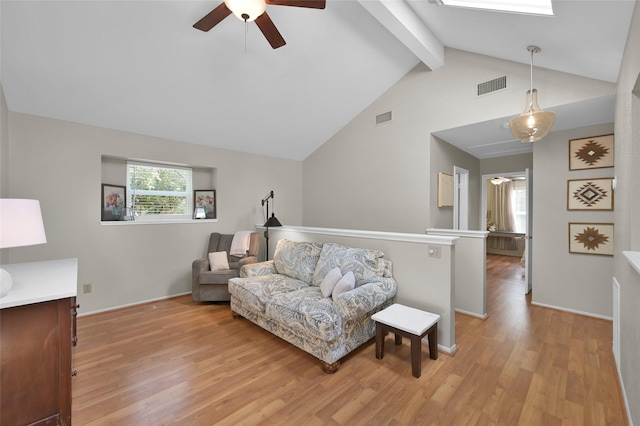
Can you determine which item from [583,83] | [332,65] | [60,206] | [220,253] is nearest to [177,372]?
[220,253]

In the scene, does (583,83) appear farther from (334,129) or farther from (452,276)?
(334,129)

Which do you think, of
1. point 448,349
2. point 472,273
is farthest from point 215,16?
point 472,273

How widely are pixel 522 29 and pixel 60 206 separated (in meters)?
5.14

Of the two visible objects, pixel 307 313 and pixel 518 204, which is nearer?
pixel 307 313

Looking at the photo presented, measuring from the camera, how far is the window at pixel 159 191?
3.97 metres

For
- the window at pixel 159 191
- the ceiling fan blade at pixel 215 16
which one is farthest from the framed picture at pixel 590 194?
the window at pixel 159 191

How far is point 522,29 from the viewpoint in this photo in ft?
7.64

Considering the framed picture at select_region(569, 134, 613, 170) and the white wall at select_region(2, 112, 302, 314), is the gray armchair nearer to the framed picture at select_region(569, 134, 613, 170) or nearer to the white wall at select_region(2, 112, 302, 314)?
the white wall at select_region(2, 112, 302, 314)

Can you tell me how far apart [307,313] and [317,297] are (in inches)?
14.0

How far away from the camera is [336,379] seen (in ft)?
6.89

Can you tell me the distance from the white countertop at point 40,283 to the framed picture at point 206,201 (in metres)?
2.49

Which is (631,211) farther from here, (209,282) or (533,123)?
(209,282)

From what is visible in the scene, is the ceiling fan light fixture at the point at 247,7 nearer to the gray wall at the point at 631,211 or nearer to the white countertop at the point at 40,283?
the white countertop at the point at 40,283

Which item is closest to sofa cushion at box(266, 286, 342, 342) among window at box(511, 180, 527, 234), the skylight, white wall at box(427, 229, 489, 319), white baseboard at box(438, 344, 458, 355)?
white baseboard at box(438, 344, 458, 355)
